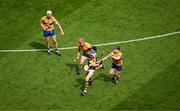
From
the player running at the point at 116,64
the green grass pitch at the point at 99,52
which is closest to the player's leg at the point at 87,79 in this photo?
the green grass pitch at the point at 99,52

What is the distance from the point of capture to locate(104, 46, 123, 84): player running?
24281 millimetres

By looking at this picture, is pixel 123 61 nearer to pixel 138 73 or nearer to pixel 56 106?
pixel 138 73

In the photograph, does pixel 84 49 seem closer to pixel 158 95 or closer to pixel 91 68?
pixel 91 68

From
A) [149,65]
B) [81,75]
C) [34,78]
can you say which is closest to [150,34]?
[149,65]

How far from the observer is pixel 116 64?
24547 millimetres

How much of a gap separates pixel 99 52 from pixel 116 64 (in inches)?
122

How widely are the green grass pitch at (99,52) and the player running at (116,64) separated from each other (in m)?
0.41

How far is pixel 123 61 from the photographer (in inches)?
1051

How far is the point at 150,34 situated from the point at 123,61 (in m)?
3.31

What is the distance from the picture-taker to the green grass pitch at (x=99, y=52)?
2377cm

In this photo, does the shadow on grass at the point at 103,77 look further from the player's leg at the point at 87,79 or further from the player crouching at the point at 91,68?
the player's leg at the point at 87,79

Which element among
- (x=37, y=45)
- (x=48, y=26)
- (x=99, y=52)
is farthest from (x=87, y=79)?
(x=37, y=45)

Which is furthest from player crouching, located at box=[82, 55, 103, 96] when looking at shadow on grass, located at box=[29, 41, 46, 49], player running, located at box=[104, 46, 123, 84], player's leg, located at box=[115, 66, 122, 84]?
shadow on grass, located at box=[29, 41, 46, 49]

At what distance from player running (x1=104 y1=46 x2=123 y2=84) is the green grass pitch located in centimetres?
41
